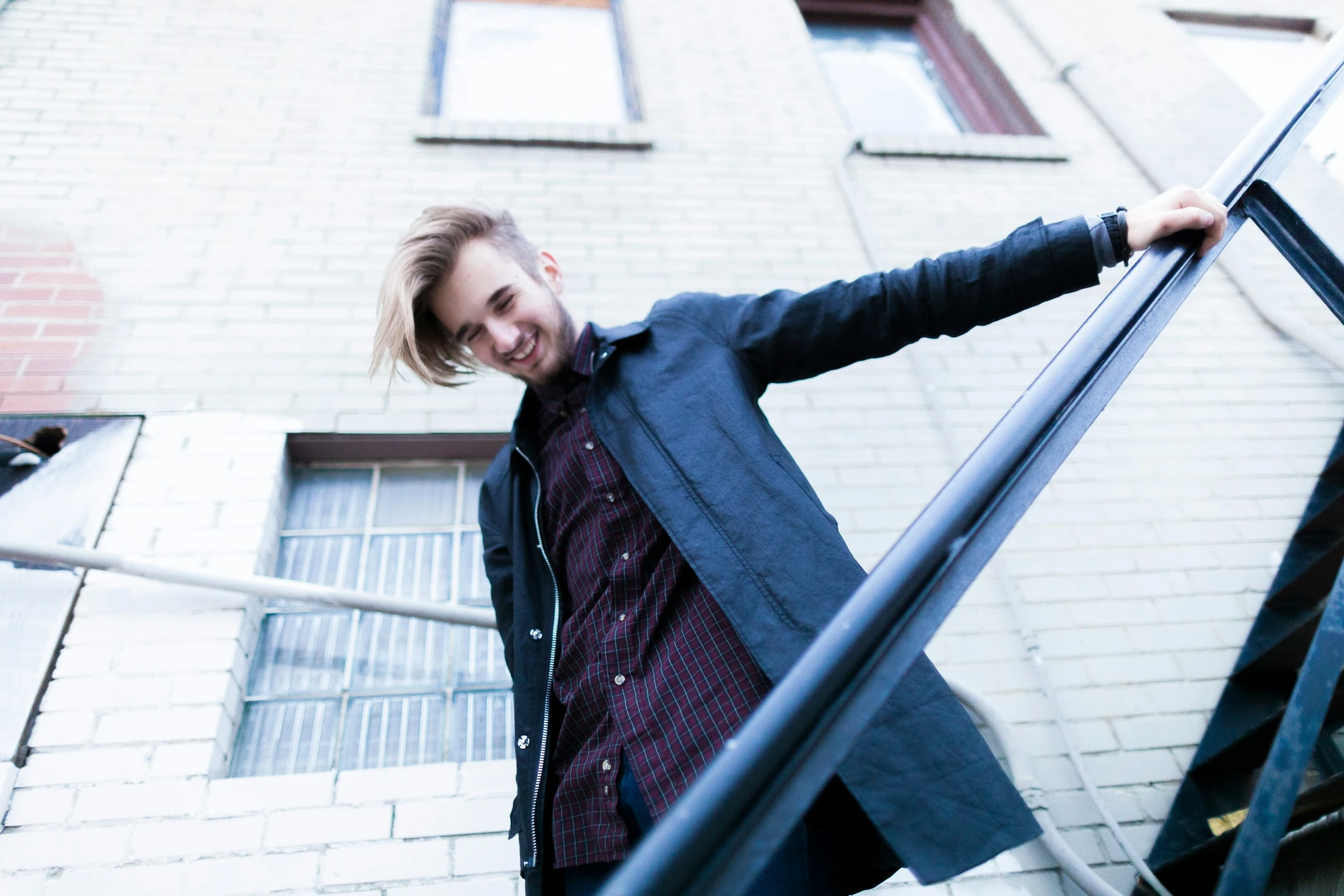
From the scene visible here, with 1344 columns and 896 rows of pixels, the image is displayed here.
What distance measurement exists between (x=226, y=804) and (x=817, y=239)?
2731 mm

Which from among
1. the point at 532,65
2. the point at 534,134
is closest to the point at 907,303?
the point at 534,134

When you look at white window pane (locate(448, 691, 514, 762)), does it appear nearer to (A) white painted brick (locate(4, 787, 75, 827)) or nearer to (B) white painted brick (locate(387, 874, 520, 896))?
(B) white painted brick (locate(387, 874, 520, 896))

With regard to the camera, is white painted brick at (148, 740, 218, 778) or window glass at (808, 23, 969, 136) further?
window glass at (808, 23, 969, 136)

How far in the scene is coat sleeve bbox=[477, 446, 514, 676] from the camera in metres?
1.71

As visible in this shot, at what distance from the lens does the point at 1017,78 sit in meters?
4.18

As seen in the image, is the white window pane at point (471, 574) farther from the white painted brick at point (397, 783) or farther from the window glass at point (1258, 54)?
the window glass at point (1258, 54)

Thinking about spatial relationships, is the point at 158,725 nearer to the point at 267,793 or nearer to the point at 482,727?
the point at 267,793

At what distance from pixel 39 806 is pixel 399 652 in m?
0.86

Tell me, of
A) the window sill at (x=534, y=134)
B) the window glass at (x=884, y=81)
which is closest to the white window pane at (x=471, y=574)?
the window sill at (x=534, y=134)

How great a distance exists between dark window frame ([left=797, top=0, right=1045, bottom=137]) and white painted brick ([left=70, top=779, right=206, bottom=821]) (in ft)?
13.9

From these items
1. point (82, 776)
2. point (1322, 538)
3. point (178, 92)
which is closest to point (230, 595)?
point (82, 776)

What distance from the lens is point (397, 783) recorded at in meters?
2.02

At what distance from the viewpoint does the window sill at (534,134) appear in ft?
11.1

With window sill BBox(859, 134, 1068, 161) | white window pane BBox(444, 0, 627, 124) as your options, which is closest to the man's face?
white window pane BBox(444, 0, 627, 124)
